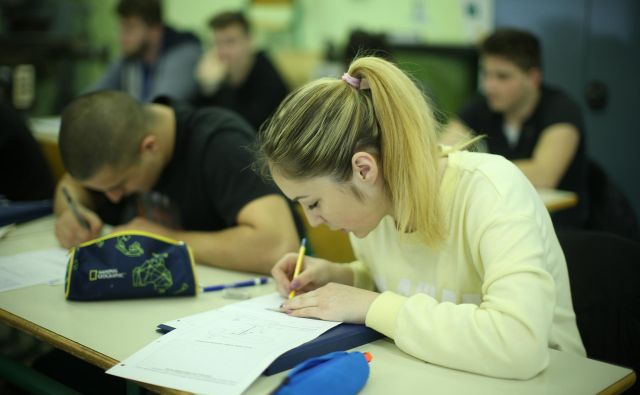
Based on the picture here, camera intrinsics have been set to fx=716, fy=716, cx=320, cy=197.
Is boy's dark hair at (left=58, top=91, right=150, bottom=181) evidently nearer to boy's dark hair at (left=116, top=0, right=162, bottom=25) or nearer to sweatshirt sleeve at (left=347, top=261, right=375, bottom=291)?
sweatshirt sleeve at (left=347, top=261, right=375, bottom=291)

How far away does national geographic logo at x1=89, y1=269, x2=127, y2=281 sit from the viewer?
1582 mm

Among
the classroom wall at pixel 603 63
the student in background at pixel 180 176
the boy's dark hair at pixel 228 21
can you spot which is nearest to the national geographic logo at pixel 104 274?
the student in background at pixel 180 176

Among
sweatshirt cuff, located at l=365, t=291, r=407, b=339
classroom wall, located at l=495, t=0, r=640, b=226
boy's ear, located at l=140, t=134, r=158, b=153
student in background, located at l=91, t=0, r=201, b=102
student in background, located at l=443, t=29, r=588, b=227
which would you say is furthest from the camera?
student in background, located at l=91, t=0, r=201, b=102

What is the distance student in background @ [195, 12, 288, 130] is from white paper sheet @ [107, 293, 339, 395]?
306 cm

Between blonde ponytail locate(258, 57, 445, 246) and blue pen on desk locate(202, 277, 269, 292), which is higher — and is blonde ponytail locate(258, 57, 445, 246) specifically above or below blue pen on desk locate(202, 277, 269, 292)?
above

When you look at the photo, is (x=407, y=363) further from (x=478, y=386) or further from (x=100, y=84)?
(x=100, y=84)

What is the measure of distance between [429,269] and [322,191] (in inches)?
11.2

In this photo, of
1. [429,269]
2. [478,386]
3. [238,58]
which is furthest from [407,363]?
[238,58]

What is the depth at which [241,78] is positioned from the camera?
461cm

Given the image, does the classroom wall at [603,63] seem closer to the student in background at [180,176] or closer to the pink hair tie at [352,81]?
the student in background at [180,176]

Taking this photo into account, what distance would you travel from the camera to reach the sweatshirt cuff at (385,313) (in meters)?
1.29

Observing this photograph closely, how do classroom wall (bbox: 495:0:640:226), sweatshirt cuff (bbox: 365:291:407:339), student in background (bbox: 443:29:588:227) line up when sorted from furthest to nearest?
classroom wall (bbox: 495:0:640:226), student in background (bbox: 443:29:588:227), sweatshirt cuff (bbox: 365:291:407:339)

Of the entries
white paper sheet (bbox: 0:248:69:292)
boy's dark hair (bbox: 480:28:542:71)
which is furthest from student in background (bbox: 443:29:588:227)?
white paper sheet (bbox: 0:248:69:292)

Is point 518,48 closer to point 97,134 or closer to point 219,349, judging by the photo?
point 97,134
